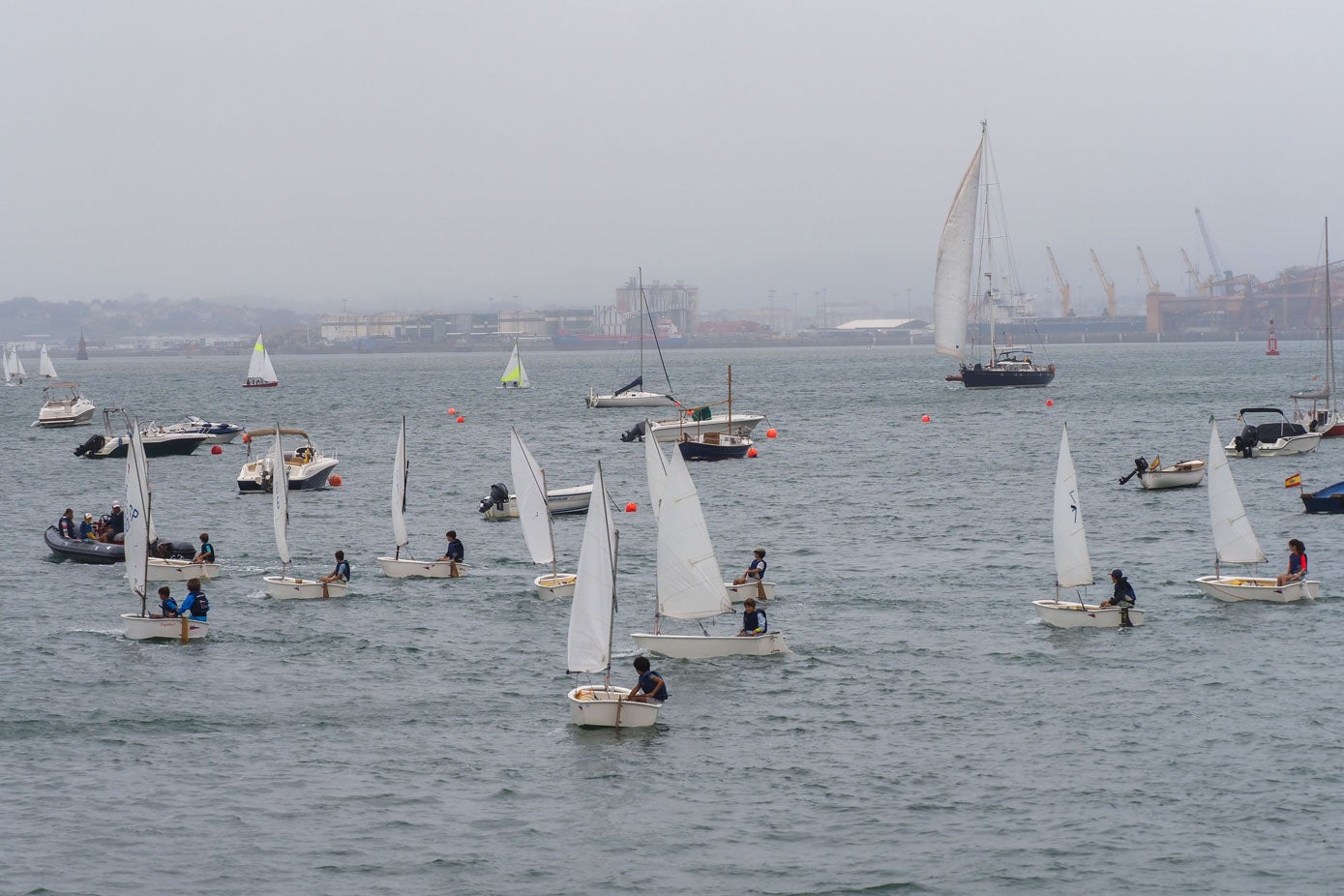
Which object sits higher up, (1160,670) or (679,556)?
(679,556)

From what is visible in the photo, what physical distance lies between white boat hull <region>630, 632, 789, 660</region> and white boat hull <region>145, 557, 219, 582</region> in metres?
18.2

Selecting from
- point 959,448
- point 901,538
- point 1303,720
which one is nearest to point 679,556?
point 1303,720

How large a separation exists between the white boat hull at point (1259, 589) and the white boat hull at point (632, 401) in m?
103

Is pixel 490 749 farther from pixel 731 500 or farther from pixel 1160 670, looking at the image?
pixel 731 500

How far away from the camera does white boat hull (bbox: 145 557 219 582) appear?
47.3 m

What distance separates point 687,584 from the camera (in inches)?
1471

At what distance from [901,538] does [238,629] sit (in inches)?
1039

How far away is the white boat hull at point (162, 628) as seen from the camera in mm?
38969

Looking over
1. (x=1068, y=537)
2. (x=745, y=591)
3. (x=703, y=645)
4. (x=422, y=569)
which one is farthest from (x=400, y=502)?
(x=1068, y=537)

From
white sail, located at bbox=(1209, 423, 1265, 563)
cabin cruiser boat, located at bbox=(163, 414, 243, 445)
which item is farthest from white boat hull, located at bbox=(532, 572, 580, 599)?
cabin cruiser boat, located at bbox=(163, 414, 243, 445)

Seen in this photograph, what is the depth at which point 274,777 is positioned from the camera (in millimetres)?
28109

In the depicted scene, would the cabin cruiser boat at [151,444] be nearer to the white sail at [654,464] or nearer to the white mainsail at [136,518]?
the white mainsail at [136,518]

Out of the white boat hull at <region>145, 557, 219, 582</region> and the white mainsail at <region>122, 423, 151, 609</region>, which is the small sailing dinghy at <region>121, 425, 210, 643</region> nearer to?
the white mainsail at <region>122, 423, 151, 609</region>

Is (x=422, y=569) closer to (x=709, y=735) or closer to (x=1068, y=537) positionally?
(x=709, y=735)
